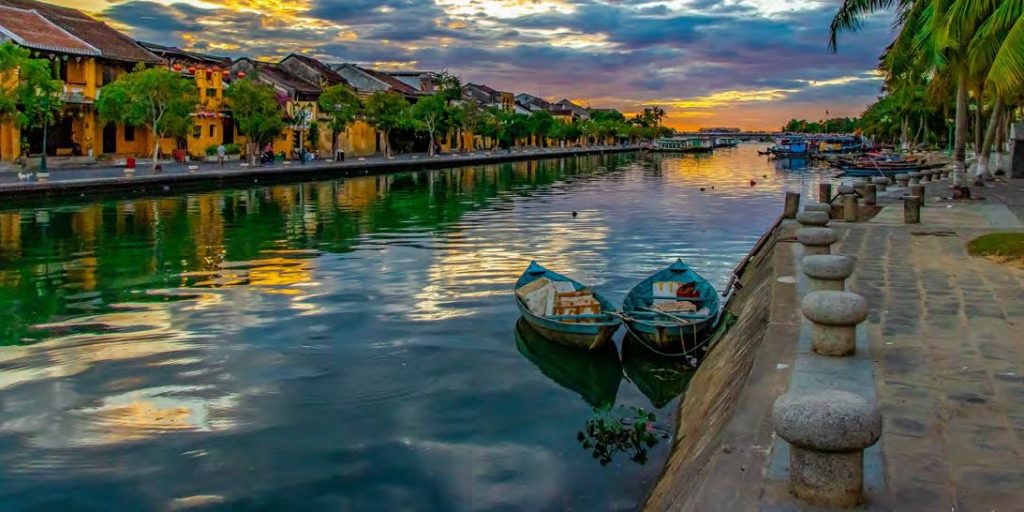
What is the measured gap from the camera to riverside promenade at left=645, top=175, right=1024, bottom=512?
18.8 ft

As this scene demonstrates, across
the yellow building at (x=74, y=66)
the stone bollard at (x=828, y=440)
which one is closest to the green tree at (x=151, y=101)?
the yellow building at (x=74, y=66)

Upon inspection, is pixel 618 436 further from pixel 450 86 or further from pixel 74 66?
pixel 450 86

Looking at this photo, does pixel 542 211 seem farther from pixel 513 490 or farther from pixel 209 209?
→ pixel 513 490

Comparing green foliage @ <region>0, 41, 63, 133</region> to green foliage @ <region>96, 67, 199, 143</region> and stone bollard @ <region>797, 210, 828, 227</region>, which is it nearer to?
green foliage @ <region>96, 67, 199, 143</region>

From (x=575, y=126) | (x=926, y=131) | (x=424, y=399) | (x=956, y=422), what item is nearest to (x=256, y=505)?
(x=424, y=399)

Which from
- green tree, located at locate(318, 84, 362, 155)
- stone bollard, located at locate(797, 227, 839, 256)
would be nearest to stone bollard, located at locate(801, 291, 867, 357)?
stone bollard, located at locate(797, 227, 839, 256)

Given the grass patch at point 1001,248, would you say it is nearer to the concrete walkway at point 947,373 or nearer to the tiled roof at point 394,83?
the concrete walkway at point 947,373

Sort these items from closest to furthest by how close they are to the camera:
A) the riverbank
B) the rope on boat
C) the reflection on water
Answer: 1. the reflection on water
2. the rope on boat
3. the riverbank

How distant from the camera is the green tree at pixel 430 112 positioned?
76.6 meters

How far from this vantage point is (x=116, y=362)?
13.7 metres

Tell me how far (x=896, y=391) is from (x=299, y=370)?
28.5 feet

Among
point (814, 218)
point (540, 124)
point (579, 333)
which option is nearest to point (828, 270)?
point (579, 333)

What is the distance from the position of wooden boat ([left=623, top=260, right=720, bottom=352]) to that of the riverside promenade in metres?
0.89

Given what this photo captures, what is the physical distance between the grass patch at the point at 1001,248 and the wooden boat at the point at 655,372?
564cm
